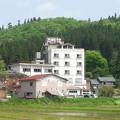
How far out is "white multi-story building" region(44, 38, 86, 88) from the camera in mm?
90438

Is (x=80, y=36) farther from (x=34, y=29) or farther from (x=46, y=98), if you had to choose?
(x=34, y=29)

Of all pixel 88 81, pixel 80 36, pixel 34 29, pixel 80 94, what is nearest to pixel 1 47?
pixel 80 36

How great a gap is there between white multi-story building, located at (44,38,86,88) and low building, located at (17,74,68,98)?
1582 cm

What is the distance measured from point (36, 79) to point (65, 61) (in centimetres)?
2060

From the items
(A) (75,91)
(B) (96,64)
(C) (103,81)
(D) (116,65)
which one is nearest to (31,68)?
(A) (75,91)

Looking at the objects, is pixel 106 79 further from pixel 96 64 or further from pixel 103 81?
pixel 96 64

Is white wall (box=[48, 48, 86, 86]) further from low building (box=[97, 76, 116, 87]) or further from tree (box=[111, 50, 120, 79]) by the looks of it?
tree (box=[111, 50, 120, 79])

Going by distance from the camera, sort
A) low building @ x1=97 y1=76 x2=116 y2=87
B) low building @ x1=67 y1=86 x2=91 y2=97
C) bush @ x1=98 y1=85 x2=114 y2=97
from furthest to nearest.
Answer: low building @ x1=97 y1=76 x2=116 y2=87 → low building @ x1=67 y1=86 x2=91 y2=97 → bush @ x1=98 y1=85 x2=114 y2=97

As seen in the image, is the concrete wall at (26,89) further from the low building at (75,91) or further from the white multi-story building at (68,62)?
the white multi-story building at (68,62)

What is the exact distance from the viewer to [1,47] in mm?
111688

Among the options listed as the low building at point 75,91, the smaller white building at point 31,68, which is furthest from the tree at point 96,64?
the low building at point 75,91

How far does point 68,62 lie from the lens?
91.3 meters

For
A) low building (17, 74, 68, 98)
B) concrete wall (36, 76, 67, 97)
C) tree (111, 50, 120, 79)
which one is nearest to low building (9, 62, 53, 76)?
low building (17, 74, 68, 98)

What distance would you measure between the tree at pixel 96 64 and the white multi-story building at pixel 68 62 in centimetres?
1032
